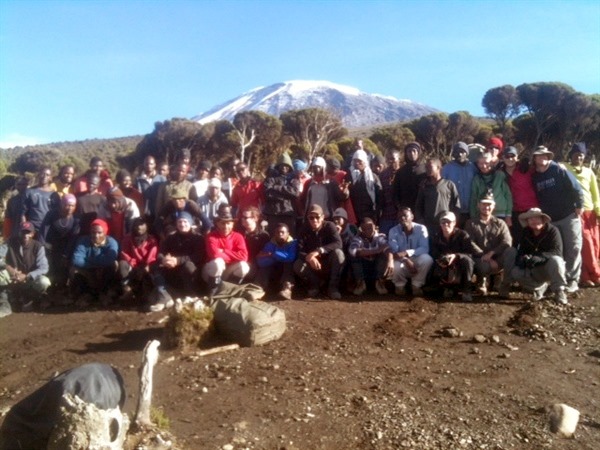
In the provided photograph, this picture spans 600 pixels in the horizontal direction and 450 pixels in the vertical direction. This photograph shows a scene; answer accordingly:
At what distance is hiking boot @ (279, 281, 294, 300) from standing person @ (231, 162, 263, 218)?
5.11ft

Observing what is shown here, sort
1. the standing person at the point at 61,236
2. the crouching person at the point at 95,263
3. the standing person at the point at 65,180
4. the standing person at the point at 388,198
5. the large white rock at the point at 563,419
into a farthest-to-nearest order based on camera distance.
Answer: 1. the standing person at the point at 65,180
2. the standing person at the point at 388,198
3. the standing person at the point at 61,236
4. the crouching person at the point at 95,263
5. the large white rock at the point at 563,419

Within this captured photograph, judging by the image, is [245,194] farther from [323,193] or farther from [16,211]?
[16,211]

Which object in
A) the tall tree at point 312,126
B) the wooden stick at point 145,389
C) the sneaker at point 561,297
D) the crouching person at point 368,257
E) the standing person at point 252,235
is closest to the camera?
the wooden stick at point 145,389

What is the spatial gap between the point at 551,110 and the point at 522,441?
3186 cm

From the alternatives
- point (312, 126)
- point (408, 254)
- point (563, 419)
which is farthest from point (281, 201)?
point (312, 126)

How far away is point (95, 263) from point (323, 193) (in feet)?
10.8

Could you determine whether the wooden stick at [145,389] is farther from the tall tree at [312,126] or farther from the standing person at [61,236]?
the tall tree at [312,126]

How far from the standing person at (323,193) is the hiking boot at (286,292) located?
127 cm

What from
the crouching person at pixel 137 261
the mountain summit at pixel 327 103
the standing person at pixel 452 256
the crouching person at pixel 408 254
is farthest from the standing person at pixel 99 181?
the mountain summit at pixel 327 103

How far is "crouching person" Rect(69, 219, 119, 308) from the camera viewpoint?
7.90m

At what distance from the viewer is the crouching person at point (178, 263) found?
24.4ft

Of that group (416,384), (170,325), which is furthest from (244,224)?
(416,384)

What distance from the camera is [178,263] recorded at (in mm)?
7547

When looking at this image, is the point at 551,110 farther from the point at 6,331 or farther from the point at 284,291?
the point at 6,331
